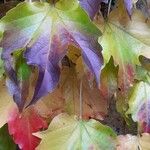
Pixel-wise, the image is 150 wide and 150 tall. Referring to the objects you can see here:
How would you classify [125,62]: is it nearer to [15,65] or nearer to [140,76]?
[140,76]

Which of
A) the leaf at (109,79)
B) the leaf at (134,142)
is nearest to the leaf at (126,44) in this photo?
the leaf at (109,79)

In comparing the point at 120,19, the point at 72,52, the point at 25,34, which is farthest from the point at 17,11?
the point at 120,19

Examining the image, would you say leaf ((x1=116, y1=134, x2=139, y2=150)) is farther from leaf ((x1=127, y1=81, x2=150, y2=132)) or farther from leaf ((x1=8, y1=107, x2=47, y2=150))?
leaf ((x1=8, y1=107, x2=47, y2=150))

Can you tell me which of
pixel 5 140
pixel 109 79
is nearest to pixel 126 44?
pixel 109 79

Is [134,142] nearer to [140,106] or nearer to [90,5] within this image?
[140,106]

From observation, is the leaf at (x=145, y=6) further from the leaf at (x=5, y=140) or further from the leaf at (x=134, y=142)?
the leaf at (x=5, y=140)

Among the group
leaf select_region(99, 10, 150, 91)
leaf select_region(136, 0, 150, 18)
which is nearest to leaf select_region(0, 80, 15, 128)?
leaf select_region(99, 10, 150, 91)
